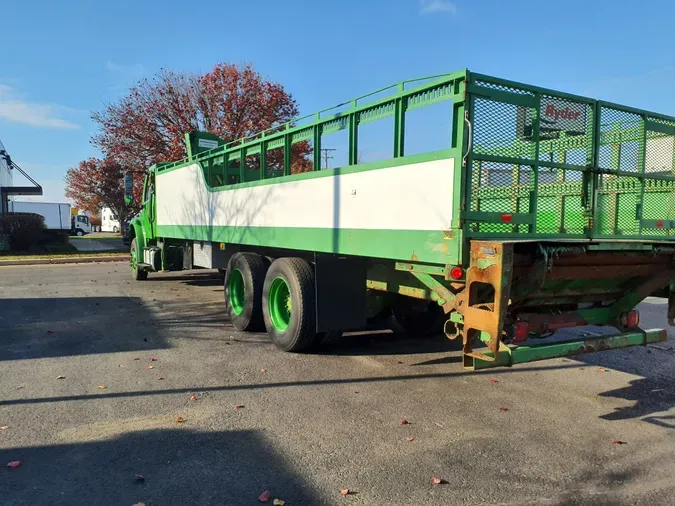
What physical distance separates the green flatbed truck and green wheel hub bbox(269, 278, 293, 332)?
0.02 metres

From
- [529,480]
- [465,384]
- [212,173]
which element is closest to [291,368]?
[465,384]

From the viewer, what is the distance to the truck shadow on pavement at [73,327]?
6.77 meters

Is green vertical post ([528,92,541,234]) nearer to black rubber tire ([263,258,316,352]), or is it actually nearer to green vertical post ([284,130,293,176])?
black rubber tire ([263,258,316,352])

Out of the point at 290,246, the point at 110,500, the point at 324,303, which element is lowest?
the point at 110,500

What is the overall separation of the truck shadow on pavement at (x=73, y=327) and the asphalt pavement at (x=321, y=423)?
0.06 meters

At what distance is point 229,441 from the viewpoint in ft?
13.2

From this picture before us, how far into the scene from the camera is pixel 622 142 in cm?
525

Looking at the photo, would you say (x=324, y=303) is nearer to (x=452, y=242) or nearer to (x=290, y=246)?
(x=290, y=246)

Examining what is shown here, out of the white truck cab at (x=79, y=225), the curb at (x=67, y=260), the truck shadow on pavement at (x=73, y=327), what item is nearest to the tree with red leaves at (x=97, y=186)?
the white truck cab at (x=79, y=225)

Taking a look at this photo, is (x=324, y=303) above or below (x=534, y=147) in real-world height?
below

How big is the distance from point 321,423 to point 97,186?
4544 cm

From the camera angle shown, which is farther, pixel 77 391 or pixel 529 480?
pixel 77 391

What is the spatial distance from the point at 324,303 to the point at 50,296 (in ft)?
26.2

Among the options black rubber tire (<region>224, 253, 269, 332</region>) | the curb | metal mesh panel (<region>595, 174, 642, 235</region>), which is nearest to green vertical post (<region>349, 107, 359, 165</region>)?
metal mesh panel (<region>595, 174, 642, 235</region>)
